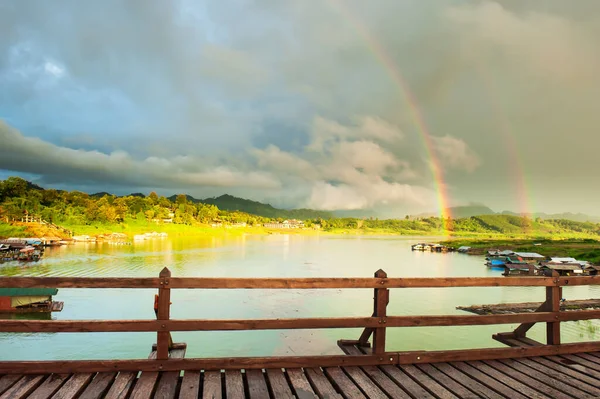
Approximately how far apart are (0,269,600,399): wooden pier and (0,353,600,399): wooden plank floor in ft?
0.05

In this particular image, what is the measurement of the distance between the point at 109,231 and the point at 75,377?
185743 mm

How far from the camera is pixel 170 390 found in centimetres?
499

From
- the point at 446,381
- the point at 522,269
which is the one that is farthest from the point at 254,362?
the point at 522,269

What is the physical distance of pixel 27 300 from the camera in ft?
103

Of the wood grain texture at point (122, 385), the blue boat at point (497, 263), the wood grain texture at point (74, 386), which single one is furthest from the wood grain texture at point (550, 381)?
the blue boat at point (497, 263)

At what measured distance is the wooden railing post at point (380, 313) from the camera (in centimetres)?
618

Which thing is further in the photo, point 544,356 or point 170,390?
point 544,356

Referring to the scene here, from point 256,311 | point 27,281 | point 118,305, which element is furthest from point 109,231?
point 27,281

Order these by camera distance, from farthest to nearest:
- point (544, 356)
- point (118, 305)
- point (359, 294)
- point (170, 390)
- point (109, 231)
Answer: point (109, 231) → point (359, 294) → point (118, 305) → point (544, 356) → point (170, 390)

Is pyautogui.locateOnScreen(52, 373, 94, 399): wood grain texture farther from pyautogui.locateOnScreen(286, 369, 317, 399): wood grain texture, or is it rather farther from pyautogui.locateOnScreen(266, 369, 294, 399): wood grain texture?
pyautogui.locateOnScreen(286, 369, 317, 399): wood grain texture

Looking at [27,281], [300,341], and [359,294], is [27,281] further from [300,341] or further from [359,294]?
[359,294]

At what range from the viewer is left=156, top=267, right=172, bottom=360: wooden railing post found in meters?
5.63

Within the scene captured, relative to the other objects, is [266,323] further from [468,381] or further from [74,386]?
[468,381]

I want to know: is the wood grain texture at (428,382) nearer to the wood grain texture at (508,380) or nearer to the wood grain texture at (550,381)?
the wood grain texture at (508,380)
